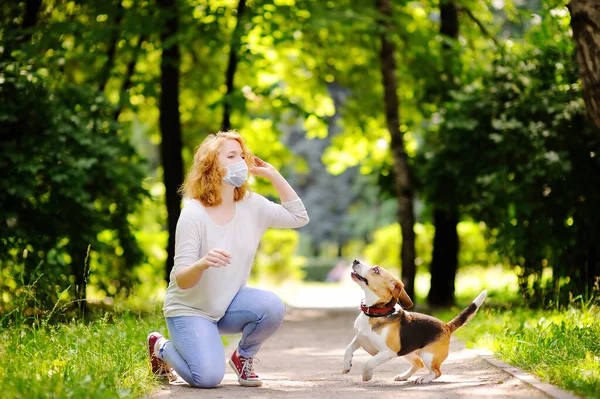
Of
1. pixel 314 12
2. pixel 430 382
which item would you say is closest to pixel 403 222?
pixel 314 12

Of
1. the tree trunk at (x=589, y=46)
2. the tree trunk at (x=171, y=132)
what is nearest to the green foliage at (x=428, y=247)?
the tree trunk at (x=171, y=132)

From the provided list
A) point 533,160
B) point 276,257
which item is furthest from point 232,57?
point 276,257

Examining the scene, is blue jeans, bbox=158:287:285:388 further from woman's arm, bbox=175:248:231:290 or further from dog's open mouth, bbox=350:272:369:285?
dog's open mouth, bbox=350:272:369:285

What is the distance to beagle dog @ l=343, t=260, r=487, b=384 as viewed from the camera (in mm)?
5793

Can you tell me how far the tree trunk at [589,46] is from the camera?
6.58 meters

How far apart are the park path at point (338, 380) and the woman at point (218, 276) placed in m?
0.22

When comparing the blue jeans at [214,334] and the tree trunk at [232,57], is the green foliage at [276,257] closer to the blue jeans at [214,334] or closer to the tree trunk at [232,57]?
the tree trunk at [232,57]

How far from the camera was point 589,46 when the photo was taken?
21.9ft

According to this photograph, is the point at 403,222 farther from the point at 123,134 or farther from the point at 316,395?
the point at 316,395

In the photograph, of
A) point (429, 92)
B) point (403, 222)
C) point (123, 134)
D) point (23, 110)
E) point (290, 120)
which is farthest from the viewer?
point (290, 120)

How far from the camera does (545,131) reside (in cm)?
1198

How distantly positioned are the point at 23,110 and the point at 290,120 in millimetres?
8480

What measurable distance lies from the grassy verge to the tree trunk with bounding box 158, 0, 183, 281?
648cm

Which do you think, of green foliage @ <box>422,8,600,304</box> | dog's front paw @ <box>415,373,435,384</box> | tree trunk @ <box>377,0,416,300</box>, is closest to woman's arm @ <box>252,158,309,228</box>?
dog's front paw @ <box>415,373,435,384</box>
